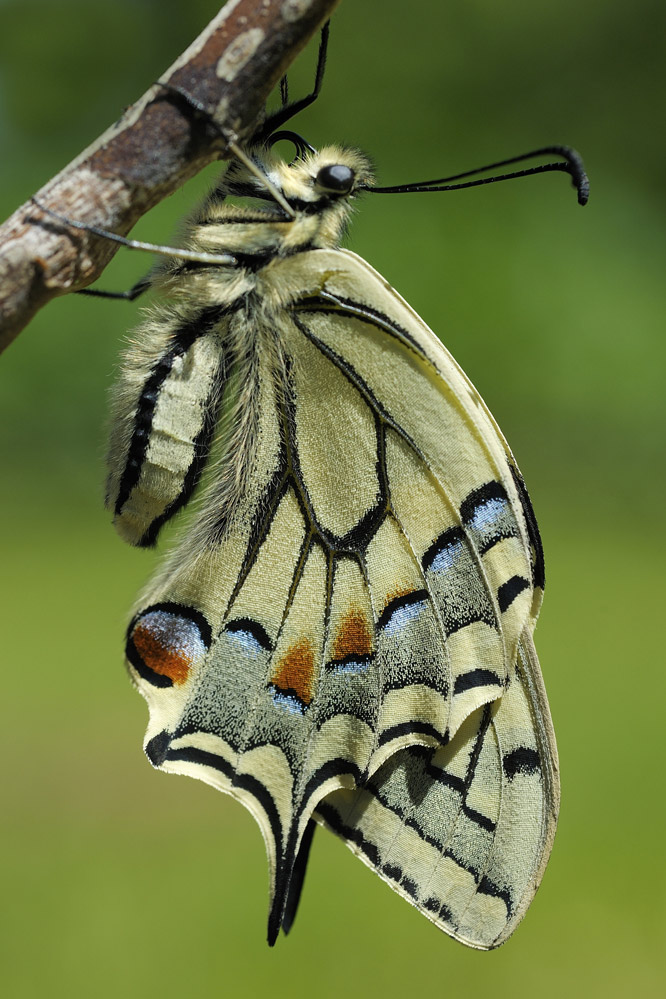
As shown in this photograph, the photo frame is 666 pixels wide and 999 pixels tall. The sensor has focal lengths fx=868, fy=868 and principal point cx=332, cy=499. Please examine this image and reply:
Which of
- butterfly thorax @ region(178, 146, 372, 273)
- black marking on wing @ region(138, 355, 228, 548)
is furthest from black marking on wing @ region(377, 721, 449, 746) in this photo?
butterfly thorax @ region(178, 146, 372, 273)

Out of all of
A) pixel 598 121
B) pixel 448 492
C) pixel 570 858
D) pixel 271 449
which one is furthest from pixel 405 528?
→ pixel 598 121

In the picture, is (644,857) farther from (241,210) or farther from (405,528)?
(241,210)

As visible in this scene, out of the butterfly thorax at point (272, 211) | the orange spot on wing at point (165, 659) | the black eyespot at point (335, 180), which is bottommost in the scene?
the orange spot on wing at point (165, 659)

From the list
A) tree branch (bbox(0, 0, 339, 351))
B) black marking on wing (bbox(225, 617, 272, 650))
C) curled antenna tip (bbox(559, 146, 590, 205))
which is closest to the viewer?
tree branch (bbox(0, 0, 339, 351))

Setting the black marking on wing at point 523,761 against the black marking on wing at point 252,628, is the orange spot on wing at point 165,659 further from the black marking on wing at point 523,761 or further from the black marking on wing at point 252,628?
the black marking on wing at point 523,761

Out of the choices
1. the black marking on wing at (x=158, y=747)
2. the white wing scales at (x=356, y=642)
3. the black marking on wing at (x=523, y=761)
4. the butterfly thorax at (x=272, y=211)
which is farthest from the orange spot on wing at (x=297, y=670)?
the butterfly thorax at (x=272, y=211)

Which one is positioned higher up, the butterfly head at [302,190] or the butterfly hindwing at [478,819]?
the butterfly head at [302,190]

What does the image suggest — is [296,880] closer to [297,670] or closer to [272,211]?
[297,670]

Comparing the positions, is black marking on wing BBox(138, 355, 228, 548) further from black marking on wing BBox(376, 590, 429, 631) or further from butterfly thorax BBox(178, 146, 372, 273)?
black marking on wing BBox(376, 590, 429, 631)
